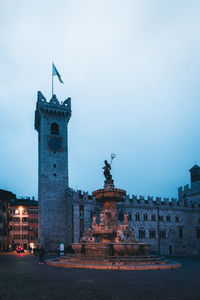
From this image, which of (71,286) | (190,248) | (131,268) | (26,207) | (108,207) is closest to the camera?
(71,286)

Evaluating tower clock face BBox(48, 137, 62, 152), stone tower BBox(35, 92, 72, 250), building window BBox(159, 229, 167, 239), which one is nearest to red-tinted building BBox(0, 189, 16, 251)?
stone tower BBox(35, 92, 72, 250)

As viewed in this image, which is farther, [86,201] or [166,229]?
[166,229]

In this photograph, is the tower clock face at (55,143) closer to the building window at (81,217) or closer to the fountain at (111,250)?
the building window at (81,217)

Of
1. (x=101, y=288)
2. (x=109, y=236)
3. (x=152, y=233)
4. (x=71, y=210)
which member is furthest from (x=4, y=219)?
(x=101, y=288)

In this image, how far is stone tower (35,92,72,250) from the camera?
208 feet

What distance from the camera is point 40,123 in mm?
68812

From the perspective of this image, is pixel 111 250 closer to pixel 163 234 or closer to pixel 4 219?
pixel 163 234

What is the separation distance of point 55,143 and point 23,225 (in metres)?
35.7

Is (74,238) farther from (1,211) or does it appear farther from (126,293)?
(126,293)

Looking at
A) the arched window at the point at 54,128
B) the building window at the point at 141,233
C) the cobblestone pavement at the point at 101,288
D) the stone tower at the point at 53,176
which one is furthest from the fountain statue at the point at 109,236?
the arched window at the point at 54,128

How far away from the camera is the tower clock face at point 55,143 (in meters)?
67.6

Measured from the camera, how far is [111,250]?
25406mm

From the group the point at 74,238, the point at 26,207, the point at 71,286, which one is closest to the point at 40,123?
the point at 74,238

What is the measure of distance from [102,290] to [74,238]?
47.3 meters
